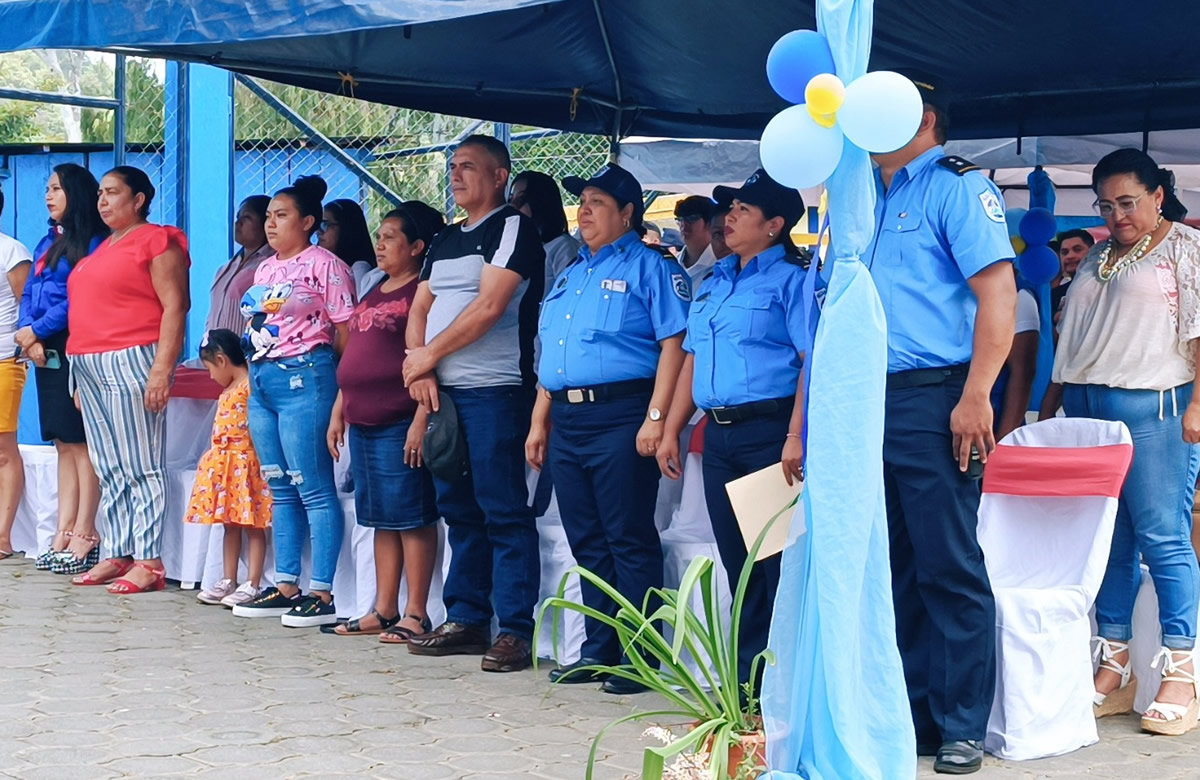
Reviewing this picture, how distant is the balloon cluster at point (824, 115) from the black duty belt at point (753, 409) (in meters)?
1.18

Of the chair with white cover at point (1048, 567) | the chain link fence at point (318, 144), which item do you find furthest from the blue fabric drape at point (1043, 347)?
the chain link fence at point (318, 144)

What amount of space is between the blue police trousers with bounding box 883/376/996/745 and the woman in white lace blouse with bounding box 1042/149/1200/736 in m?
0.73

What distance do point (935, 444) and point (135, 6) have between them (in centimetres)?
310

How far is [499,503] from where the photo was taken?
5.33 metres

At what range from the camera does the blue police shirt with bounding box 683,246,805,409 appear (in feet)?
14.6

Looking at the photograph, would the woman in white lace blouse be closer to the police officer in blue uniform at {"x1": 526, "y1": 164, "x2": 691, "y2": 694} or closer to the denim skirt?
the police officer in blue uniform at {"x1": 526, "y1": 164, "x2": 691, "y2": 694}

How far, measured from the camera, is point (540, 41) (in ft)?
20.8

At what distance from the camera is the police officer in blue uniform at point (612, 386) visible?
4.89m

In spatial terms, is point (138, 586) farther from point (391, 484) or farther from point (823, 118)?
point (823, 118)

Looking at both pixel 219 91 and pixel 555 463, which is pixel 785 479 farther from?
pixel 219 91

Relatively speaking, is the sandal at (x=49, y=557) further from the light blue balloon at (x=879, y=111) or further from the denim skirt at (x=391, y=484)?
the light blue balloon at (x=879, y=111)

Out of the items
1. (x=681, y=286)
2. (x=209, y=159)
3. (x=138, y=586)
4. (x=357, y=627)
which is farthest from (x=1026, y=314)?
(x=209, y=159)

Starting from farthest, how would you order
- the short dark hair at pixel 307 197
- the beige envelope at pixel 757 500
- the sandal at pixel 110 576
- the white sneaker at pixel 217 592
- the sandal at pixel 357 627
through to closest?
the sandal at pixel 110 576
the white sneaker at pixel 217 592
the short dark hair at pixel 307 197
the sandal at pixel 357 627
the beige envelope at pixel 757 500

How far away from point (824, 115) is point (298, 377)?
3.19 metres
